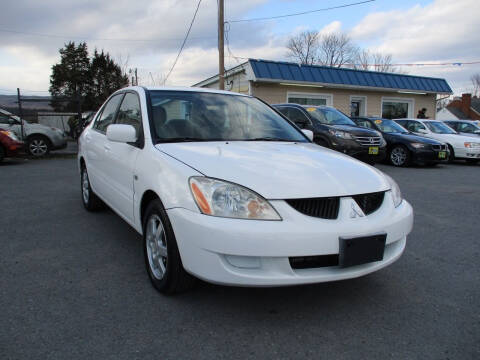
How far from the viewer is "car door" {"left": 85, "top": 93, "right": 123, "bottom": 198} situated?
390 centimetres

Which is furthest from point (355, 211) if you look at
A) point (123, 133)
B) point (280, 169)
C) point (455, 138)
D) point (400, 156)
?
point (455, 138)

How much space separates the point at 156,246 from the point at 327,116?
7.93 m

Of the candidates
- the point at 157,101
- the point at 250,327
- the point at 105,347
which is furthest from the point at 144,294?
the point at 157,101

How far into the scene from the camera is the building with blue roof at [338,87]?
15648 millimetres

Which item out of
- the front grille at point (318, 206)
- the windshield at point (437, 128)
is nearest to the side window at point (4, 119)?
the front grille at point (318, 206)

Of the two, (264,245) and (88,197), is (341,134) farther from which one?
(264,245)

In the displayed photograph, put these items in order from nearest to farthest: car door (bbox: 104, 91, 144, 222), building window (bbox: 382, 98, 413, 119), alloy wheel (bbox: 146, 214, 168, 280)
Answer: alloy wheel (bbox: 146, 214, 168, 280)
car door (bbox: 104, 91, 144, 222)
building window (bbox: 382, 98, 413, 119)

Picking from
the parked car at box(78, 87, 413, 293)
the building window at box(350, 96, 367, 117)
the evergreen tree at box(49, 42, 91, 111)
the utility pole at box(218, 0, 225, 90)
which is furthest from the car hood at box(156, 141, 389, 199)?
the evergreen tree at box(49, 42, 91, 111)

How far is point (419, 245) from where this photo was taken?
3705mm

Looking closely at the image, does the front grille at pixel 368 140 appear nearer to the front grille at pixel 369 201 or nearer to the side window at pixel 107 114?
the side window at pixel 107 114

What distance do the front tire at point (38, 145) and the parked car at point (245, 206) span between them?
10.5 m

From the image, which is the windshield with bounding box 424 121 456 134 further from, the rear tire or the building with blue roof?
the rear tire

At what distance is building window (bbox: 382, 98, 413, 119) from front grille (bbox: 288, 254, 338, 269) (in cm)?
1910

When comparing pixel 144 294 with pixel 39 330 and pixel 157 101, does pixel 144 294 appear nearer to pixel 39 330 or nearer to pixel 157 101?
pixel 39 330
